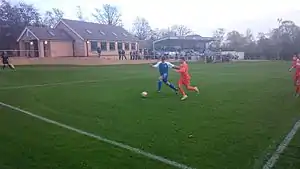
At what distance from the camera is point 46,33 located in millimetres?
49219

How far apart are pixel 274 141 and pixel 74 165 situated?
13.8 feet

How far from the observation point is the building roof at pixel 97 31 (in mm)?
54031

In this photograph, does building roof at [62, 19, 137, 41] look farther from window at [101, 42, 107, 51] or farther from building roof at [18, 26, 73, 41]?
building roof at [18, 26, 73, 41]

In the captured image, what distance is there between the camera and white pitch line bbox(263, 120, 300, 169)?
6.03 m

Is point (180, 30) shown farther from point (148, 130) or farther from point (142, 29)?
point (148, 130)

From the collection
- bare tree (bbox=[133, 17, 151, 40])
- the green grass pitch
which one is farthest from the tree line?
the green grass pitch

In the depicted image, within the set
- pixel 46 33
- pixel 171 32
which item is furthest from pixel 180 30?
pixel 46 33

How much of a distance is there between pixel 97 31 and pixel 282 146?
52551 mm

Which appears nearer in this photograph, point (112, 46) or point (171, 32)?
point (112, 46)

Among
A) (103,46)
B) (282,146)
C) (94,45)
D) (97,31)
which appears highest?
(97,31)

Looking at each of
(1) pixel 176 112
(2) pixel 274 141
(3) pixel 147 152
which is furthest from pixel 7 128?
(2) pixel 274 141

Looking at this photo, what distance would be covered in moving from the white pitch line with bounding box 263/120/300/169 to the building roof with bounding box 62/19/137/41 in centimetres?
4641

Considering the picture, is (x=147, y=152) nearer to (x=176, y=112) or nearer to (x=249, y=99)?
(x=176, y=112)

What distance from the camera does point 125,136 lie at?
797 centimetres
